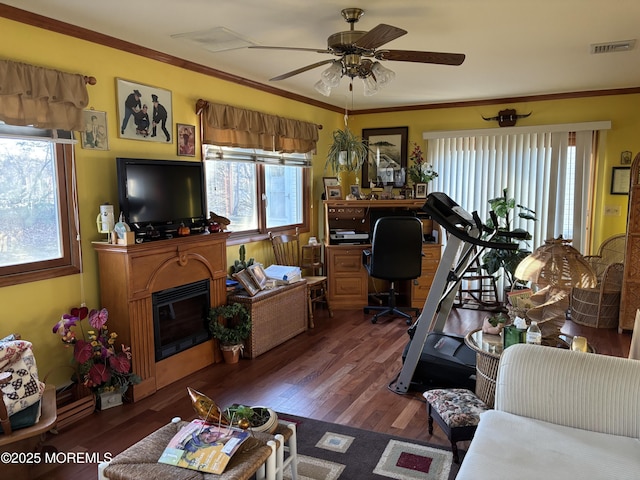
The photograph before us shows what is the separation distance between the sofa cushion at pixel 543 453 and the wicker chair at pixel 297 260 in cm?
298

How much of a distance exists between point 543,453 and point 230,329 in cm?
264

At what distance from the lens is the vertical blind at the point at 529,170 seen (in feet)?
17.7

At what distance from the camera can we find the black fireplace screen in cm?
342

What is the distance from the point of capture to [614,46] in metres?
3.50

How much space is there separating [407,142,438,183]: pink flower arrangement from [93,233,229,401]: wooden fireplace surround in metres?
3.05

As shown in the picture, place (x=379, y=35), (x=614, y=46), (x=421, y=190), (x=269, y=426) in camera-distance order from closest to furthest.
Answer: (x=269, y=426), (x=379, y=35), (x=614, y=46), (x=421, y=190)

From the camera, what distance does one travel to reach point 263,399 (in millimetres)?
3256

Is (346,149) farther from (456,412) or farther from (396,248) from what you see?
(456,412)

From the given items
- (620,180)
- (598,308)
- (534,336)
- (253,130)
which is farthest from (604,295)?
(253,130)

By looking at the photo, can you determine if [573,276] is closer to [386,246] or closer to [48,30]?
[386,246]

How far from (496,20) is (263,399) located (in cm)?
286

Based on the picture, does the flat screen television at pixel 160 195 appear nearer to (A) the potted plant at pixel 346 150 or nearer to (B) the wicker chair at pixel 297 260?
(B) the wicker chair at pixel 297 260

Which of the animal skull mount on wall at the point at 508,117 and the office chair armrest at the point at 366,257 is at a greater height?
the animal skull mount on wall at the point at 508,117

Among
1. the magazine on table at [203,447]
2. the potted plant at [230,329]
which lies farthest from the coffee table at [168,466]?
the potted plant at [230,329]
